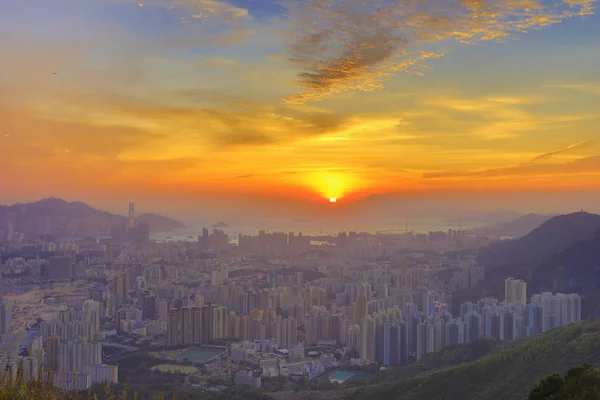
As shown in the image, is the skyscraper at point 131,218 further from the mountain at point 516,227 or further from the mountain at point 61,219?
the mountain at point 516,227

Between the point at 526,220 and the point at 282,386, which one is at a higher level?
the point at 526,220

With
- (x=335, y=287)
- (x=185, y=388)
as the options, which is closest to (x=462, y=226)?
(x=335, y=287)

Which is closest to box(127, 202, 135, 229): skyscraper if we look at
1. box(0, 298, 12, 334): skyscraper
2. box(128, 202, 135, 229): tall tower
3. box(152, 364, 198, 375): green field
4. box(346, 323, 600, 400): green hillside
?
box(128, 202, 135, 229): tall tower

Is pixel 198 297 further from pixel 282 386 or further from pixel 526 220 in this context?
pixel 526 220

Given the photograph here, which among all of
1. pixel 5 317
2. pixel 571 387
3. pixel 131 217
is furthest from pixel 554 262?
pixel 131 217

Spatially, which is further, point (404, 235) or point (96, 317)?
point (404, 235)

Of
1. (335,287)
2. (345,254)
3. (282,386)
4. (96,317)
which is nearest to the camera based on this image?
(282,386)

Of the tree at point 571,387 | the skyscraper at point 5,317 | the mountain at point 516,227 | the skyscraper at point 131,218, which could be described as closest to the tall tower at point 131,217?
the skyscraper at point 131,218

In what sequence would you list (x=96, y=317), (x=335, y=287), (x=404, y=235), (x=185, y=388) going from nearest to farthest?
(x=185, y=388) < (x=96, y=317) < (x=335, y=287) < (x=404, y=235)
